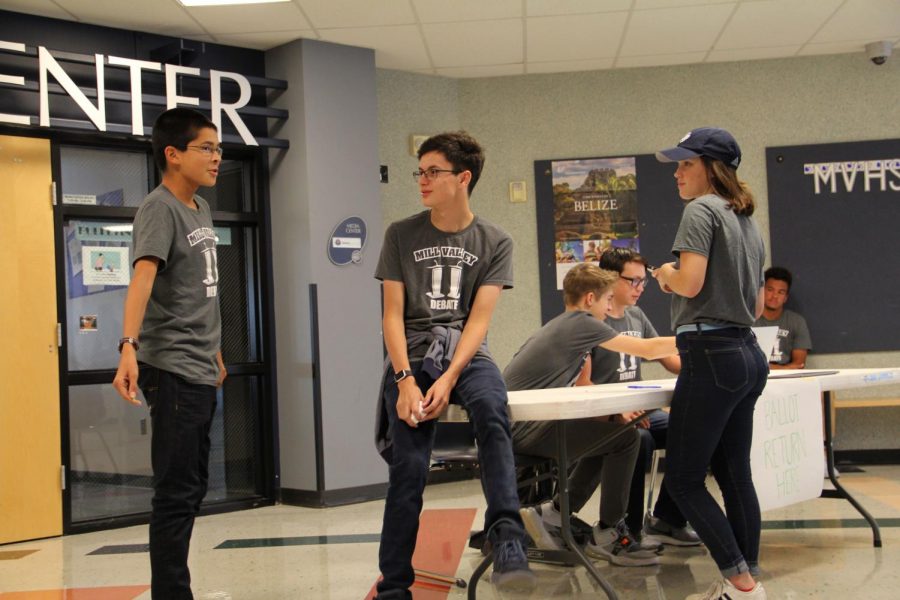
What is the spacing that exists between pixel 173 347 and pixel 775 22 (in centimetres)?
426

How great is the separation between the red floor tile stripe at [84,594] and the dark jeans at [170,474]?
2.74 feet

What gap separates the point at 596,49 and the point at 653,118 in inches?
30.1

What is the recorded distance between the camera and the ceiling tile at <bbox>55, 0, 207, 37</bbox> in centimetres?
468

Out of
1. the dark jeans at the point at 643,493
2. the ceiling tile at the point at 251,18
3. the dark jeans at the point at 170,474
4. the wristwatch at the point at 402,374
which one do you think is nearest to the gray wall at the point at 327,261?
the ceiling tile at the point at 251,18

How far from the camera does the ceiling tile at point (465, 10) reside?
4.88 m

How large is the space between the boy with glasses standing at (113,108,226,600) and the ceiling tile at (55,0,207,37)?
2.21 m

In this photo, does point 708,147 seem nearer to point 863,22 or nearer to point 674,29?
point 674,29

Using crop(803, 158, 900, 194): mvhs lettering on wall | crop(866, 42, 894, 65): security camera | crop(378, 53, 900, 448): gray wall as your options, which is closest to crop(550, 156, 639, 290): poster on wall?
crop(378, 53, 900, 448): gray wall

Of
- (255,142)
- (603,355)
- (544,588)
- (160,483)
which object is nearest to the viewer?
(160,483)

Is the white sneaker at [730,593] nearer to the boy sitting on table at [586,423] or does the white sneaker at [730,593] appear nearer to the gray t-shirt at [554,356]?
the boy sitting on table at [586,423]

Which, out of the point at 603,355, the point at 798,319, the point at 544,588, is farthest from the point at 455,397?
the point at 798,319

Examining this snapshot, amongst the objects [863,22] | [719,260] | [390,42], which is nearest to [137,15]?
[390,42]

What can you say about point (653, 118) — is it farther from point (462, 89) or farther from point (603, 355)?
point (603, 355)

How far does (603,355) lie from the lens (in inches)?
155
